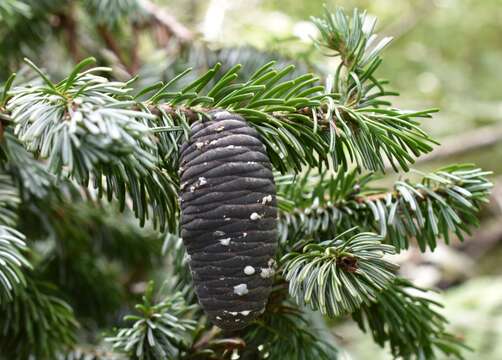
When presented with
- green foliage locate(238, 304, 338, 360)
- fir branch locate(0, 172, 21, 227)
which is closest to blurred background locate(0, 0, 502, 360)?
fir branch locate(0, 172, 21, 227)

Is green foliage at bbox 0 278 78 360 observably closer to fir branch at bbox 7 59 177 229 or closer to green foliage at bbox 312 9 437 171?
fir branch at bbox 7 59 177 229

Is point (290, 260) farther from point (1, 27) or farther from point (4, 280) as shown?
point (1, 27)

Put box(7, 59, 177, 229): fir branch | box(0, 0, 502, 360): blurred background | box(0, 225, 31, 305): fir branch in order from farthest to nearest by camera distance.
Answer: box(0, 0, 502, 360): blurred background
box(0, 225, 31, 305): fir branch
box(7, 59, 177, 229): fir branch

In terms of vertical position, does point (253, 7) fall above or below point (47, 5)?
above

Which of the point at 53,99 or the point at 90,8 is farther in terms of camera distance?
the point at 90,8

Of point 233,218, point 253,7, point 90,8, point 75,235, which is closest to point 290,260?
point 233,218

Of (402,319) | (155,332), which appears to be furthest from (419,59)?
(155,332)

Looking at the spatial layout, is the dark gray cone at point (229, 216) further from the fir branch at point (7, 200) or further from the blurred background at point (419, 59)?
the blurred background at point (419, 59)
